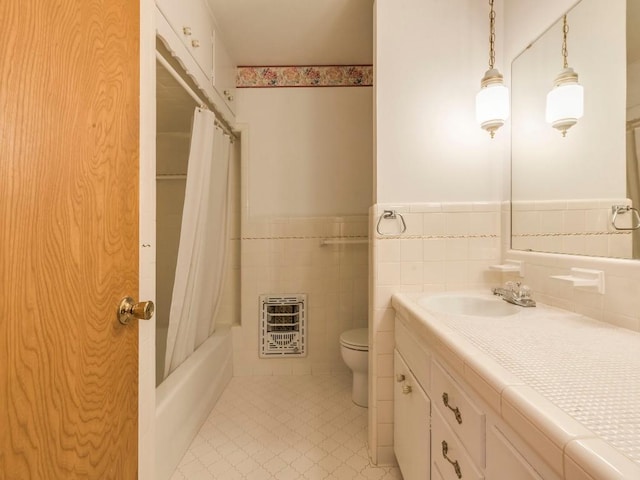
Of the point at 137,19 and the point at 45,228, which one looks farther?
the point at 137,19

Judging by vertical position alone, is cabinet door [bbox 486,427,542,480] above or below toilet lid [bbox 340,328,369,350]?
above

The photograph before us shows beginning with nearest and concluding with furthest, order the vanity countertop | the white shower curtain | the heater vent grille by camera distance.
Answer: the vanity countertop
the white shower curtain
the heater vent grille

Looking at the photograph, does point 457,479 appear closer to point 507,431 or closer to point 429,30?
point 507,431

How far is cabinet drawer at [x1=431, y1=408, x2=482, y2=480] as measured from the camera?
Result: 755 mm

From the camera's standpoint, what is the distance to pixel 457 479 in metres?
0.81

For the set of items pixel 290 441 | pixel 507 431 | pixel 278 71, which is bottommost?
pixel 290 441

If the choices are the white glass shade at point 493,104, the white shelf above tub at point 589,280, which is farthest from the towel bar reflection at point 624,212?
the white glass shade at point 493,104

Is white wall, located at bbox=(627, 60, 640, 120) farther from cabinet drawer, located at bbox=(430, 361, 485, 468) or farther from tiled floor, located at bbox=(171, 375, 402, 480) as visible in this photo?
tiled floor, located at bbox=(171, 375, 402, 480)

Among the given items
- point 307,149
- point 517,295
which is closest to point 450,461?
point 517,295

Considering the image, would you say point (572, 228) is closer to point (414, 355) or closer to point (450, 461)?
point (414, 355)

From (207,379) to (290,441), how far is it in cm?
62

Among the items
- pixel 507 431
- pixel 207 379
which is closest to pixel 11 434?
pixel 507 431

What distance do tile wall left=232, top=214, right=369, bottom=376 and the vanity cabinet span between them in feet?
3.40

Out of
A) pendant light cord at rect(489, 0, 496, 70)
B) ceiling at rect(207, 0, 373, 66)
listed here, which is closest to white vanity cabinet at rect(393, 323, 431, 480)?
pendant light cord at rect(489, 0, 496, 70)
